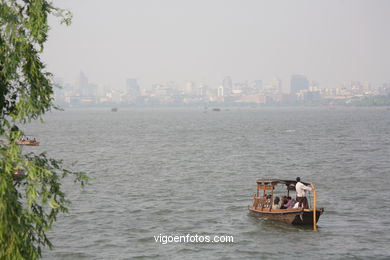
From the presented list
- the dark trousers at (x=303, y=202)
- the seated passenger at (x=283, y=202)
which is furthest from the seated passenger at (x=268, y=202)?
the dark trousers at (x=303, y=202)

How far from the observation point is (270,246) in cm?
2536

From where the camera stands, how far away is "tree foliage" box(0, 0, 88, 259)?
11.1 m

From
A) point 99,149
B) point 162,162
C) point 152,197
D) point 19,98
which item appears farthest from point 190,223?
point 99,149

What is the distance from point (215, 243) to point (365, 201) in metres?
13.7

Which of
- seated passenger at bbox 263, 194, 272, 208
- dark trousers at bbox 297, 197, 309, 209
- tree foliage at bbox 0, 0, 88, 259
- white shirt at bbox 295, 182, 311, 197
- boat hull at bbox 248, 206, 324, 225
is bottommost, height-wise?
boat hull at bbox 248, 206, 324, 225

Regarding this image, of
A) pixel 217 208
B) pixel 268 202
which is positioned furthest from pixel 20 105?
pixel 217 208

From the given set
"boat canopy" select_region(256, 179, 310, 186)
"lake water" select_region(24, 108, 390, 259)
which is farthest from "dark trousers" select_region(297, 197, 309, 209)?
"boat canopy" select_region(256, 179, 310, 186)

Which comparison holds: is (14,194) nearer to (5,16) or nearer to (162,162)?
(5,16)

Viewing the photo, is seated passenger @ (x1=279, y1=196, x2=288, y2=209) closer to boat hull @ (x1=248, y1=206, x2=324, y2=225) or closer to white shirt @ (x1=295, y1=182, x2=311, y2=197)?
boat hull @ (x1=248, y1=206, x2=324, y2=225)

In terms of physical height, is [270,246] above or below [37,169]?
below

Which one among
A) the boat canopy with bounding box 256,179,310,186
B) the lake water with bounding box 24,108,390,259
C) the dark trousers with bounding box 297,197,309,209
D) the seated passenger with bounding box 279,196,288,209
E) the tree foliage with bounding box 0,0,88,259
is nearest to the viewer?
the tree foliage with bounding box 0,0,88,259

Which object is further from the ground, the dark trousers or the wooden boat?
the dark trousers

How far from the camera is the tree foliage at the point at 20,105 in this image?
11.1 meters

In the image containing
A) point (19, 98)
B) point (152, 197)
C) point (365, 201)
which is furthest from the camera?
point (152, 197)
